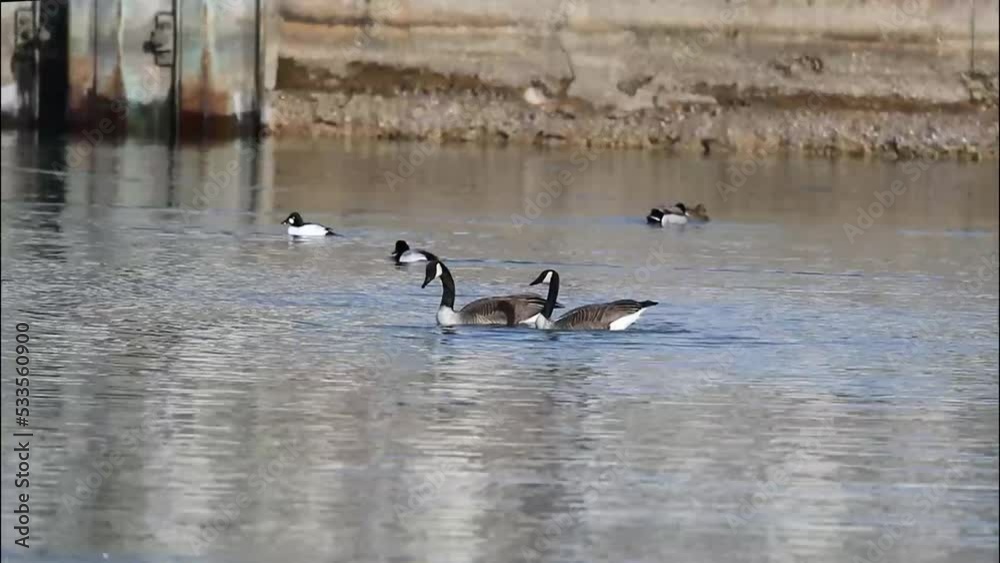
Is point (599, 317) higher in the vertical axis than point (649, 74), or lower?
lower

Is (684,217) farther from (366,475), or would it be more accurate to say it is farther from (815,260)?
(366,475)

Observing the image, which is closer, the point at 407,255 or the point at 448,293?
the point at 448,293

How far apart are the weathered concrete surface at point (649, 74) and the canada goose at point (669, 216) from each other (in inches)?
518

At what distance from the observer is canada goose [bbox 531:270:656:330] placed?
1817 cm

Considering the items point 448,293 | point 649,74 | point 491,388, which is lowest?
point 491,388

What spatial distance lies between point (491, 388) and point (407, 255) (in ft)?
24.3

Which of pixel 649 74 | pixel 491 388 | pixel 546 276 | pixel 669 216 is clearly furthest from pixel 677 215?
pixel 649 74

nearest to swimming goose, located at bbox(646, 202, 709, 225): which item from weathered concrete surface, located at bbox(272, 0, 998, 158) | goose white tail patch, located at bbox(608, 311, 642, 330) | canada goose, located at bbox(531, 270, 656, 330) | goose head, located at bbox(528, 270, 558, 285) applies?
goose head, located at bbox(528, 270, 558, 285)

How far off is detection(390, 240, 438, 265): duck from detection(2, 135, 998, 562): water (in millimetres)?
179

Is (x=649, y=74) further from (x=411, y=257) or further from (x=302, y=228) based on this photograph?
(x=411, y=257)

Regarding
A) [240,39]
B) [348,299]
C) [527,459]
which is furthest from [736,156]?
[527,459]

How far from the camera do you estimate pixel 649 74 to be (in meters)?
41.3

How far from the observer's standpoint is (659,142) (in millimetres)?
41469

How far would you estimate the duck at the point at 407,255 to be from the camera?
74.1ft
